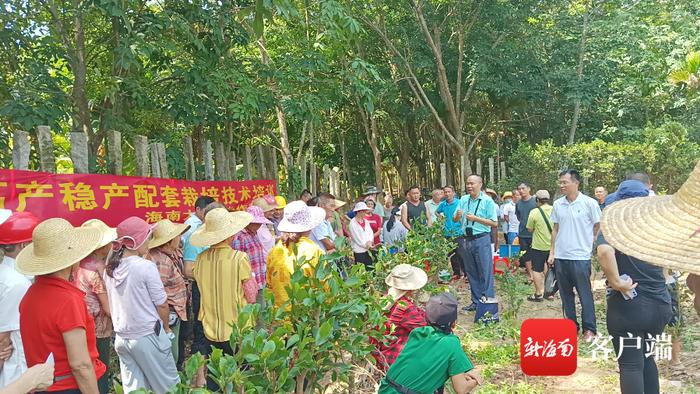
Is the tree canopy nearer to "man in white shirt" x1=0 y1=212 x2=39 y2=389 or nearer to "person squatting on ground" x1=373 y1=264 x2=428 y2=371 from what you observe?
"man in white shirt" x1=0 y1=212 x2=39 y2=389

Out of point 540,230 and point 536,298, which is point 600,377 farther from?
point 536,298

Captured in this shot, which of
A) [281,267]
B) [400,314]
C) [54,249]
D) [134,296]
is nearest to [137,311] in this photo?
[134,296]

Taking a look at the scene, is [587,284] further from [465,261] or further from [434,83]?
[434,83]

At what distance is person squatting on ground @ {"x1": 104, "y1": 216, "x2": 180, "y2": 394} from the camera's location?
3262 millimetres

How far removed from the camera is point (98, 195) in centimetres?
472

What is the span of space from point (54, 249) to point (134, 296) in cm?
79

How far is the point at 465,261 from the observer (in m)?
6.18

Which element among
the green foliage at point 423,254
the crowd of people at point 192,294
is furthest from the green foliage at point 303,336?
the green foliage at point 423,254

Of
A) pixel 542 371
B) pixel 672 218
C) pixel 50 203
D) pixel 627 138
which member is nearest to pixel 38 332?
pixel 50 203

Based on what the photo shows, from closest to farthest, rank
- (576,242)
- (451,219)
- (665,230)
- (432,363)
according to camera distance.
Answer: (665,230) < (432,363) < (576,242) < (451,219)

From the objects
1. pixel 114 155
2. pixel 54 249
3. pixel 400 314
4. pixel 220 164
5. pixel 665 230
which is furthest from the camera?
pixel 220 164

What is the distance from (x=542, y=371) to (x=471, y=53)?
12.1 meters

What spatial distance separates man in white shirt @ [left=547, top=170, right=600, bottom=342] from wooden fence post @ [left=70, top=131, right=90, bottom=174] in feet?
13.8

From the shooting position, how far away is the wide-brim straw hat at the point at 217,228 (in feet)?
11.6
